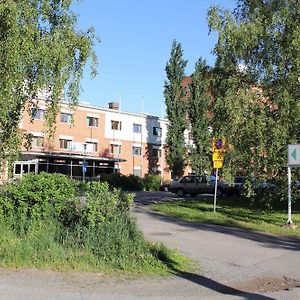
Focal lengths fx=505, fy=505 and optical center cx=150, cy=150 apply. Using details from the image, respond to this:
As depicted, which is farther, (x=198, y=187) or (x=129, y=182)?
(x=129, y=182)

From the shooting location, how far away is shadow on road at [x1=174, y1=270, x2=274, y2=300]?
7.88m

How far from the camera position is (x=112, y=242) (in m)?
9.75

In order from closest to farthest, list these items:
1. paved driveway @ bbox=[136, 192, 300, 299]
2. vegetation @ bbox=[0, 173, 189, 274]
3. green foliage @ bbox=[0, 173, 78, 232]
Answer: paved driveway @ bbox=[136, 192, 300, 299]
vegetation @ bbox=[0, 173, 189, 274]
green foliage @ bbox=[0, 173, 78, 232]

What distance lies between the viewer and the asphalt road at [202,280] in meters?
7.67

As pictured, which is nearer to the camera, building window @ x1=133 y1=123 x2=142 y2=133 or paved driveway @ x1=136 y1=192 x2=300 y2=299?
paved driveway @ x1=136 y1=192 x2=300 y2=299

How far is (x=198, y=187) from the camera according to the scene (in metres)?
41.7

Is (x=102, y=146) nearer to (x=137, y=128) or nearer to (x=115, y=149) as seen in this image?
(x=115, y=149)

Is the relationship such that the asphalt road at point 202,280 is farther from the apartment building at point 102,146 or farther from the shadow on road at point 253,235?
the apartment building at point 102,146

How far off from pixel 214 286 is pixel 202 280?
44cm

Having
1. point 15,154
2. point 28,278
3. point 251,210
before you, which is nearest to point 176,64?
point 251,210

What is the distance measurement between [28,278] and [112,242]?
194 cm

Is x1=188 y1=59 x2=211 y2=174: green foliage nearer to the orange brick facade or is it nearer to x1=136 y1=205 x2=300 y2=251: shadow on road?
the orange brick facade

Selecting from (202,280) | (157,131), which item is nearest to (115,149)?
(157,131)

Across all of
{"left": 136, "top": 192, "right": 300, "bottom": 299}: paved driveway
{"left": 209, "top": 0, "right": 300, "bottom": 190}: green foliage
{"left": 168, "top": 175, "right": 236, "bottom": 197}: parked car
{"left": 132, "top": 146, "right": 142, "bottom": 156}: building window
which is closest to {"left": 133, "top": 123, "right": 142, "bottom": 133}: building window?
{"left": 132, "top": 146, "right": 142, "bottom": 156}: building window
